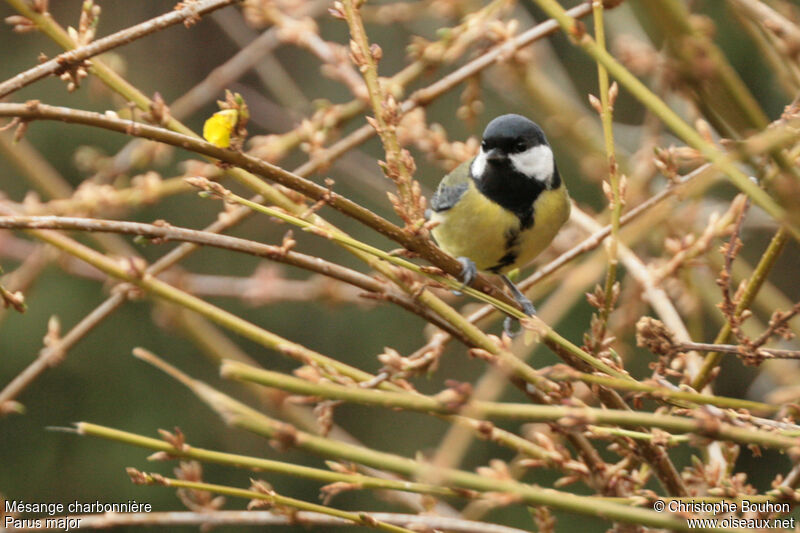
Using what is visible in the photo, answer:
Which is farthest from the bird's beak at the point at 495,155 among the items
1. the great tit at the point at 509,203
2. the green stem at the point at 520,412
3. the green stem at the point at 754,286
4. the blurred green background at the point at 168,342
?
the blurred green background at the point at 168,342

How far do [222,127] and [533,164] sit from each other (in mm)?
1202

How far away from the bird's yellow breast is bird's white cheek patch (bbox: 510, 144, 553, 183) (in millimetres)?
48

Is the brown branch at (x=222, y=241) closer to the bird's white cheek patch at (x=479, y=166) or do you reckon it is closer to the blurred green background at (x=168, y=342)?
the bird's white cheek patch at (x=479, y=166)

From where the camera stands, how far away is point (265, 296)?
85.7 inches

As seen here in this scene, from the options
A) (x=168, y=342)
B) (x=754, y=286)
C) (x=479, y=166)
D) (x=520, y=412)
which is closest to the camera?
(x=520, y=412)

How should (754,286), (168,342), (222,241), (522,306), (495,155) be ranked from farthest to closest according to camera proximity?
(168,342) → (495,155) → (522,306) → (754,286) → (222,241)

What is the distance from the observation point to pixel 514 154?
2102 mm

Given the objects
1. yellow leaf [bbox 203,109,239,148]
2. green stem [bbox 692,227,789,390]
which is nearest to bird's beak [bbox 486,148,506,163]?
green stem [bbox 692,227,789,390]

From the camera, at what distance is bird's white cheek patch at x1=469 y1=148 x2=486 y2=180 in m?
2.15

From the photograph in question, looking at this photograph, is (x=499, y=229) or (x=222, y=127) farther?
(x=499, y=229)

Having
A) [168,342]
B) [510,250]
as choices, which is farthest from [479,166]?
[168,342]

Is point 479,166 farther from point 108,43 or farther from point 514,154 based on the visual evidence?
point 108,43

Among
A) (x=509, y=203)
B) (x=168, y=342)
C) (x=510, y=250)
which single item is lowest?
(x=510, y=250)

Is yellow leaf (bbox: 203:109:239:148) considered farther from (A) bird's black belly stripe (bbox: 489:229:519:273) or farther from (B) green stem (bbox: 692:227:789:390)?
(A) bird's black belly stripe (bbox: 489:229:519:273)
